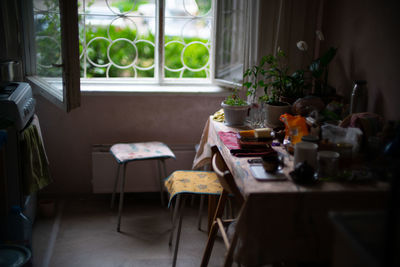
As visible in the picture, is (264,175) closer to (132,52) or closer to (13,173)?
(13,173)

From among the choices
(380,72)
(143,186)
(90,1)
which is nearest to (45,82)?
(90,1)

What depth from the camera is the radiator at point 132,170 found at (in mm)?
3217

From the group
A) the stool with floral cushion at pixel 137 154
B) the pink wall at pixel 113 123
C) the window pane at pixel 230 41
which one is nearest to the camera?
the stool with floral cushion at pixel 137 154

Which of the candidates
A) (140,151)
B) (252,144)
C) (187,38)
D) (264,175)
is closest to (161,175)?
(140,151)

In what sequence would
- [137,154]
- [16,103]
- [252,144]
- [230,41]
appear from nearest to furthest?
[252,144]
[16,103]
[137,154]
[230,41]

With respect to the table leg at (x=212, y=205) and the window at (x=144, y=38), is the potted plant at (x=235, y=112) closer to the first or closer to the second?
the table leg at (x=212, y=205)

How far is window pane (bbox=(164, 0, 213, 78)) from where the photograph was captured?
3379 millimetres

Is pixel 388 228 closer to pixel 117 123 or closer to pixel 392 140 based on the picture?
pixel 392 140

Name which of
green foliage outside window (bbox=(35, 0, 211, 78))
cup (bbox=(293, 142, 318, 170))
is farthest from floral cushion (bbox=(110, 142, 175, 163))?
cup (bbox=(293, 142, 318, 170))

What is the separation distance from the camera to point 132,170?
327cm

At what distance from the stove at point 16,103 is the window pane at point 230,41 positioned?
4.81ft

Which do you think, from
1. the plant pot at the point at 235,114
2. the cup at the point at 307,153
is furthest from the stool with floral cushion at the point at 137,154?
the cup at the point at 307,153

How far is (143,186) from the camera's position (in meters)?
3.31

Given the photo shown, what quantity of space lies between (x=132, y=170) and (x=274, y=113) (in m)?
1.29
